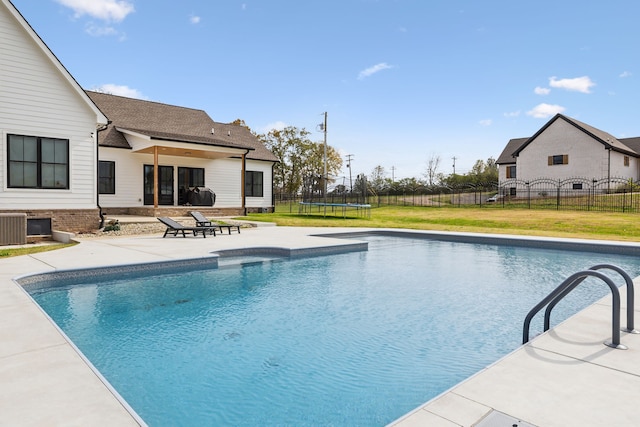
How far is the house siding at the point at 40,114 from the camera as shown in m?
11.5

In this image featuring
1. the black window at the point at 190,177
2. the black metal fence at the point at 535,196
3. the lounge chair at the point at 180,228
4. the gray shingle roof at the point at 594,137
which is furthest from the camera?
the gray shingle roof at the point at 594,137

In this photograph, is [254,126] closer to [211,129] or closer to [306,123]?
[306,123]

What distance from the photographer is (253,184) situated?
23875 mm

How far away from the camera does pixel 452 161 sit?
70.0 meters

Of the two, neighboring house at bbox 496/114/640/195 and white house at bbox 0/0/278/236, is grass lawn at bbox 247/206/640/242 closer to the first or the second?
white house at bbox 0/0/278/236

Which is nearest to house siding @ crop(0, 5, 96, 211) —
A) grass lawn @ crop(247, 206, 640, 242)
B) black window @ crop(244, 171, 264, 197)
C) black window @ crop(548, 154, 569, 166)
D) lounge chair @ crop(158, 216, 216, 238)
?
lounge chair @ crop(158, 216, 216, 238)

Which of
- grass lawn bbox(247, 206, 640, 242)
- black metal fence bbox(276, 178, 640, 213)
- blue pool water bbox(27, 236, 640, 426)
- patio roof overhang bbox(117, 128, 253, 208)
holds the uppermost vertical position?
patio roof overhang bbox(117, 128, 253, 208)

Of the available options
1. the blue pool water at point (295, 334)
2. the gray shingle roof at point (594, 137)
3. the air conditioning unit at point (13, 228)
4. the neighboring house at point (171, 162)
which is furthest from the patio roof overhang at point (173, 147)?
the gray shingle roof at point (594, 137)

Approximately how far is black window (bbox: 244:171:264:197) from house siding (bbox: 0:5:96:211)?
10842 millimetres

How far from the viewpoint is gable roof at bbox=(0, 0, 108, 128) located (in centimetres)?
1133

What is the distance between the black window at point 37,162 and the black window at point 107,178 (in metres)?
5.26

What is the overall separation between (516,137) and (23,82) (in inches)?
1723

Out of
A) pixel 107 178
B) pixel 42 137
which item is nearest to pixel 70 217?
pixel 42 137

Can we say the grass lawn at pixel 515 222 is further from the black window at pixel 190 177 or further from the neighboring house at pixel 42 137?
the neighboring house at pixel 42 137
